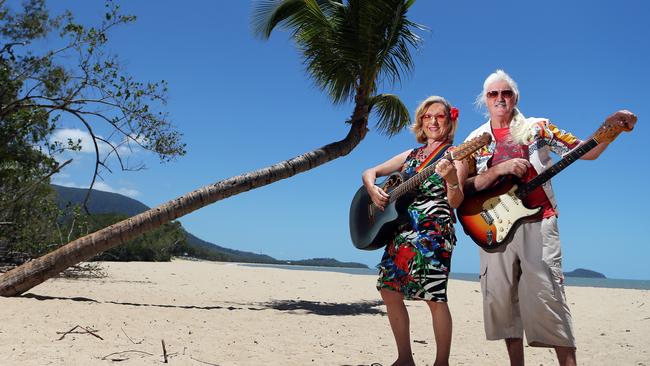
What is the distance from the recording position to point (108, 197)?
6353 inches

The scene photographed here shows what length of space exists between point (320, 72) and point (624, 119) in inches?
347

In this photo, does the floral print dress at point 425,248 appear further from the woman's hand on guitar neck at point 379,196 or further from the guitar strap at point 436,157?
the woman's hand on guitar neck at point 379,196

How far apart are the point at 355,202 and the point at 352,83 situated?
276 inches

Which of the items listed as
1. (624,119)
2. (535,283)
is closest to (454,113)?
(624,119)

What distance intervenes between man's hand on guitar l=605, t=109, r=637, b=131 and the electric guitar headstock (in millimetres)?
662

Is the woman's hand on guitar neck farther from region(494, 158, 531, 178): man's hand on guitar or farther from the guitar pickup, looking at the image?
region(494, 158, 531, 178): man's hand on guitar

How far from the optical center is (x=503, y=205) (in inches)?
120

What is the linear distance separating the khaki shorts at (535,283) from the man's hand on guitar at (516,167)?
316 mm

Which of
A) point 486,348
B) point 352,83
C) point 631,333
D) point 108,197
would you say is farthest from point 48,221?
point 108,197

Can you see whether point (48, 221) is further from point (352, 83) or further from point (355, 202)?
point (355, 202)

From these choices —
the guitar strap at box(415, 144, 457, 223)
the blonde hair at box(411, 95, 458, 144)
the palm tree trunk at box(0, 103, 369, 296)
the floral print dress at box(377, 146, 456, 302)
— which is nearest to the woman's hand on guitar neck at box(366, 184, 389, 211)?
the floral print dress at box(377, 146, 456, 302)

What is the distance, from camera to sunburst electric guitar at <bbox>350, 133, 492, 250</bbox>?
317 centimetres

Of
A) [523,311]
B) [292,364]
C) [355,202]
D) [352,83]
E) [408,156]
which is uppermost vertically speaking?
[352,83]

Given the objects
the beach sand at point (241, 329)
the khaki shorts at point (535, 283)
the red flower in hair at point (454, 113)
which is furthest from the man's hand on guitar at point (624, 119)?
the beach sand at point (241, 329)
